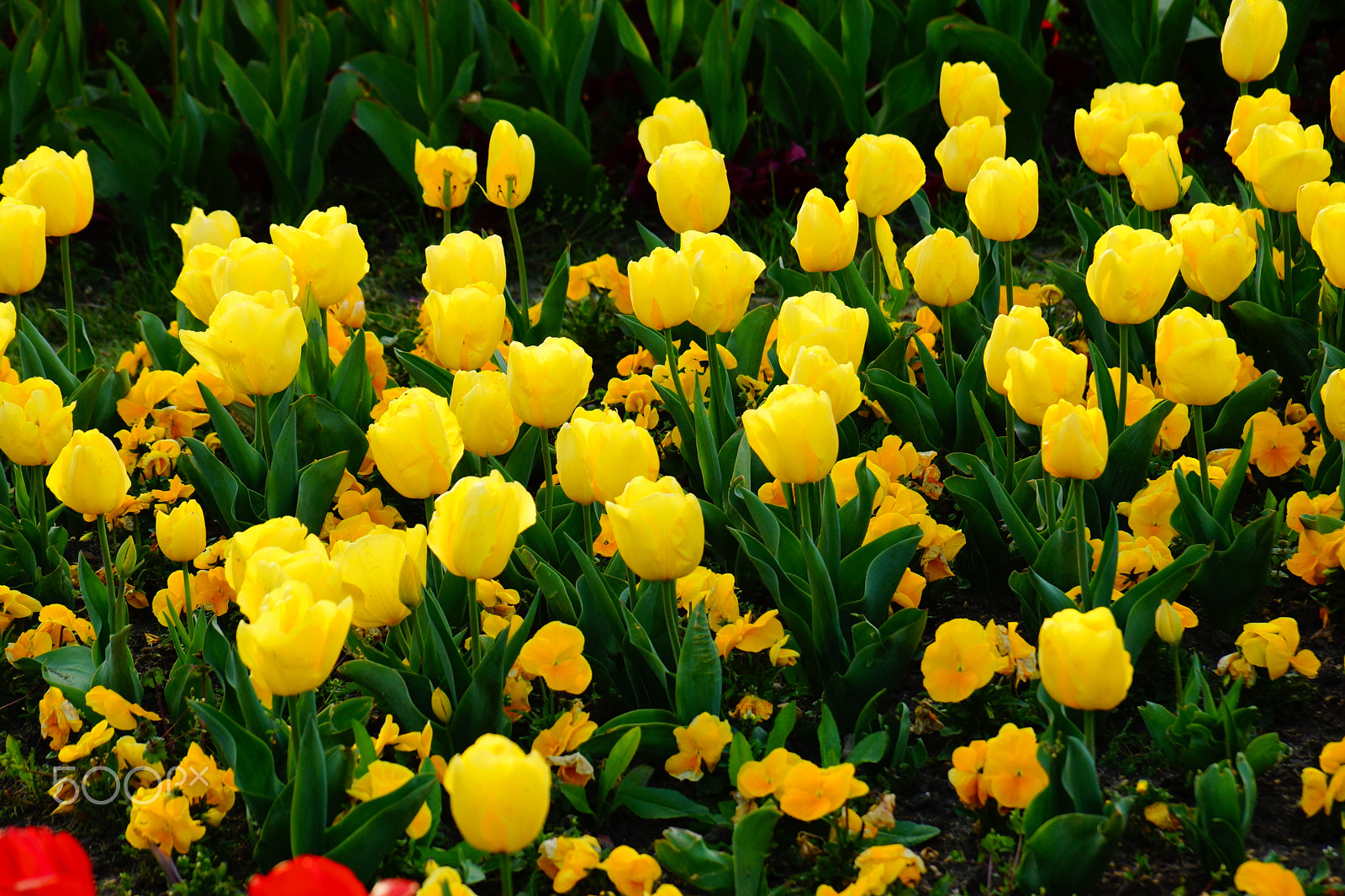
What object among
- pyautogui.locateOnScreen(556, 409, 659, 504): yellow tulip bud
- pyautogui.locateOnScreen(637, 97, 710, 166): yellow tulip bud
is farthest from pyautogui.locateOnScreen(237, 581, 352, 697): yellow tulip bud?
pyautogui.locateOnScreen(637, 97, 710, 166): yellow tulip bud

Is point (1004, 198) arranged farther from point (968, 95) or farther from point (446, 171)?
point (446, 171)

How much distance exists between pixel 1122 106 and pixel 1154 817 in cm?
159

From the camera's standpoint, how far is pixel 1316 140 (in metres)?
2.39

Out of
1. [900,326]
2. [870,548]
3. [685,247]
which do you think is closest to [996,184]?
[900,326]

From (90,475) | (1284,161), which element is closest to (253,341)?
(90,475)

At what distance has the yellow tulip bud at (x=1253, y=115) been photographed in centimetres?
261

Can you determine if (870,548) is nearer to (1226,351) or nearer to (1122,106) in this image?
(1226,351)

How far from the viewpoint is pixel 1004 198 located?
2.31m

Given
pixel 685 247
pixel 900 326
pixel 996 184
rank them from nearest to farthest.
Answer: pixel 685 247, pixel 996 184, pixel 900 326

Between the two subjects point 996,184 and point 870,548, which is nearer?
point 870,548

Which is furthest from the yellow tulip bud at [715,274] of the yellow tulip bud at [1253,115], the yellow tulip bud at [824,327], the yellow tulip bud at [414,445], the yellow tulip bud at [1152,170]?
the yellow tulip bud at [1253,115]

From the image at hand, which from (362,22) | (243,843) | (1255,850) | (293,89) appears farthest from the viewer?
(362,22)

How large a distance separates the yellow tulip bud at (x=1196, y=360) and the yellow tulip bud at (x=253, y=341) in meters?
1.26

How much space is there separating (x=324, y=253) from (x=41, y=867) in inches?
59.8
